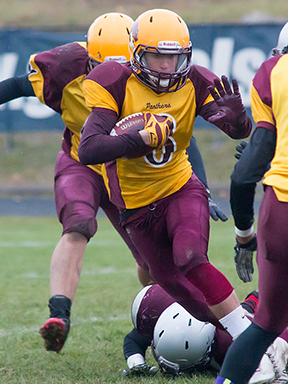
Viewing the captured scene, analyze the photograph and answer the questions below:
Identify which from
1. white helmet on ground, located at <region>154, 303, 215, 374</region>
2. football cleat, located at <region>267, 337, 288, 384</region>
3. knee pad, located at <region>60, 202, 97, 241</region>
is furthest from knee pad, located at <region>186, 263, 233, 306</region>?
knee pad, located at <region>60, 202, 97, 241</region>

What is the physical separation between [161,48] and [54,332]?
1.46 meters

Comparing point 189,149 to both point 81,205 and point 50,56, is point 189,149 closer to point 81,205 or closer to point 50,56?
point 81,205

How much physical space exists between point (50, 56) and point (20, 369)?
6.12ft

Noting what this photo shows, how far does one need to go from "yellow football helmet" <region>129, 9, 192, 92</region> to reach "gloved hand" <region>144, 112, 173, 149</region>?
0.63 ft

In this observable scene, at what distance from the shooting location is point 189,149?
3504 millimetres

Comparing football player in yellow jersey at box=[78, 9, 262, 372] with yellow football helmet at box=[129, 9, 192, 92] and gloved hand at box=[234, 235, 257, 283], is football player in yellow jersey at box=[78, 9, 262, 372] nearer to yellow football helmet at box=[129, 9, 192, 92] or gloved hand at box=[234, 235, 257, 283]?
yellow football helmet at box=[129, 9, 192, 92]

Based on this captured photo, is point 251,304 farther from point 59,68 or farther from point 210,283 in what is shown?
point 59,68

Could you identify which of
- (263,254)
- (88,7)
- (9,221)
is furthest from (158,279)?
(88,7)

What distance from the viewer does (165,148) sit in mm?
3033

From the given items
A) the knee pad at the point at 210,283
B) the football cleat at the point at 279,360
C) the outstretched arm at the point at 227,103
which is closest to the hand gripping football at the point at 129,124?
the outstretched arm at the point at 227,103

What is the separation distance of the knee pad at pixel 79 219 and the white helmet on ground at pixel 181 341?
29.7 inches

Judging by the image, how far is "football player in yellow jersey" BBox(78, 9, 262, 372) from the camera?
2725 millimetres

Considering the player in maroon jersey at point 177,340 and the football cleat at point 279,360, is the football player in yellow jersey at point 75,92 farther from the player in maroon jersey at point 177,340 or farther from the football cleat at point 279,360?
the football cleat at point 279,360

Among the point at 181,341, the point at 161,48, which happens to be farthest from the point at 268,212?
the point at 161,48
